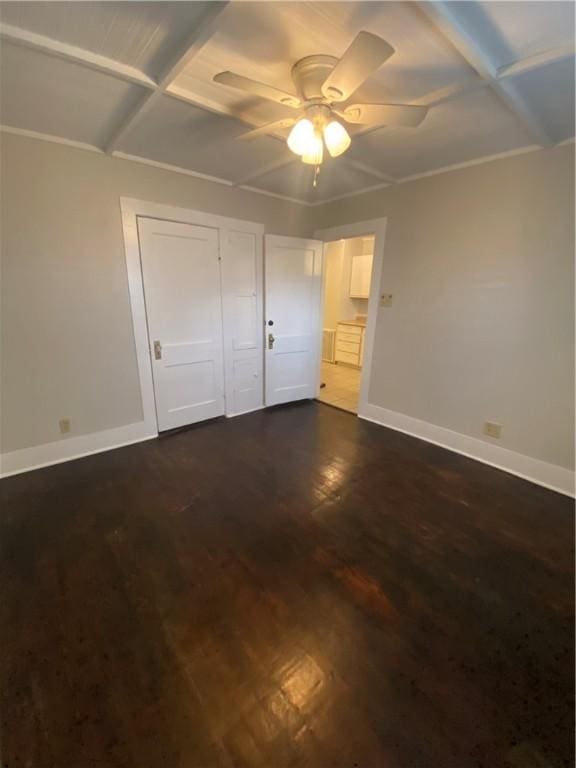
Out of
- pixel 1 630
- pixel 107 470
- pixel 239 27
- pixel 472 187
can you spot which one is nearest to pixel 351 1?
pixel 239 27

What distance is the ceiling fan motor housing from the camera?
4.49 feet

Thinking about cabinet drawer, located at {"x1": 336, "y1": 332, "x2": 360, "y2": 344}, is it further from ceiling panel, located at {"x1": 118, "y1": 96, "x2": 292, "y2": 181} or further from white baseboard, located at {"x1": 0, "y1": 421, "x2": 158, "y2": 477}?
white baseboard, located at {"x1": 0, "y1": 421, "x2": 158, "y2": 477}

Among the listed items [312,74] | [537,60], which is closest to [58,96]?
[312,74]

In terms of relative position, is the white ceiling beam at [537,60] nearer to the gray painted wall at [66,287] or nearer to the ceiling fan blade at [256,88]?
the ceiling fan blade at [256,88]

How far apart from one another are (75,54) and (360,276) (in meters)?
5.06

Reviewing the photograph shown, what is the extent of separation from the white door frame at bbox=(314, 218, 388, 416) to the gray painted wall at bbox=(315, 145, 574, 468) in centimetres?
8

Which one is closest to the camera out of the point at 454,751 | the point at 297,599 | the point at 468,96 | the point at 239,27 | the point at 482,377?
the point at 454,751

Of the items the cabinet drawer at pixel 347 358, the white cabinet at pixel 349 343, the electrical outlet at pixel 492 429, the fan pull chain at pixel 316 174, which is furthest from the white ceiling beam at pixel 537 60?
the cabinet drawer at pixel 347 358

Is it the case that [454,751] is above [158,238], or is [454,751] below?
below

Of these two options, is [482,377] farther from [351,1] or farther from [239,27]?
[239,27]

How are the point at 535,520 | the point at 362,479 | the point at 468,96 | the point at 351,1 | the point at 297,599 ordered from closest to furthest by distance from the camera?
1. the point at 351,1
2. the point at 297,599
3. the point at 468,96
4. the point at 535,520
5. the point at 362,479

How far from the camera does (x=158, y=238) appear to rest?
2766mm

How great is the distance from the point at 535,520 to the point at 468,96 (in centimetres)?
258

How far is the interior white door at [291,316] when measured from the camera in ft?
11.6
